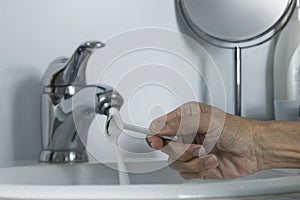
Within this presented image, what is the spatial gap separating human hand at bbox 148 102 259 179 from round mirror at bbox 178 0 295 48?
218 millimetres

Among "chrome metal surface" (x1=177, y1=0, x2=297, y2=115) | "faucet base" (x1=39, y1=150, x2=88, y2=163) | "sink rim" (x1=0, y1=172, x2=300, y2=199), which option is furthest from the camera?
"chrome metal surface" (x1=177, y1=0, x2=297, y2=115)

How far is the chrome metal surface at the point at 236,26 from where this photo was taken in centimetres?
103

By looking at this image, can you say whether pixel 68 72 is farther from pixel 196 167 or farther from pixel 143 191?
pixel 143 191

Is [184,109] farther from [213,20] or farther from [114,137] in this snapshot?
[213,20]

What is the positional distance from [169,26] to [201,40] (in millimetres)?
68

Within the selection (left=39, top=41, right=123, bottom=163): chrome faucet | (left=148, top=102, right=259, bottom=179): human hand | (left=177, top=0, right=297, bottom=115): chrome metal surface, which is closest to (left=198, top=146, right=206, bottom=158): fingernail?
(left=148, top=102, right=259, bottom=179): human hand

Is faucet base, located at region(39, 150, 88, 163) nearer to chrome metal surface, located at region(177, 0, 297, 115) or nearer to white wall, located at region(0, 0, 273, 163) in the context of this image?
white wall, located at region(0, 0, 273, 163)

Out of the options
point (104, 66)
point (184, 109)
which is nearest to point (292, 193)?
point (184, 109)

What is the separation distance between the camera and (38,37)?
3.05 feet

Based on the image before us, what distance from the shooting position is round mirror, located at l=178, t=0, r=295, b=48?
3.37 ft

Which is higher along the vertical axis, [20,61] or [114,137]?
[20,61]

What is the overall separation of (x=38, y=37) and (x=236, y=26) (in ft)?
1.13

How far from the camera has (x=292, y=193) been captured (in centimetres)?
58

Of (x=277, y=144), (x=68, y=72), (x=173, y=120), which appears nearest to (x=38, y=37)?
(x=68, y=72)
